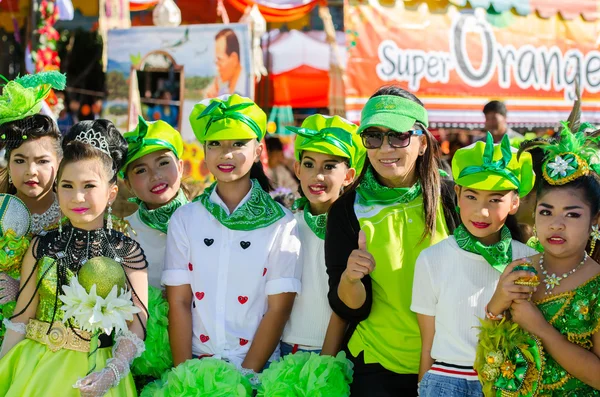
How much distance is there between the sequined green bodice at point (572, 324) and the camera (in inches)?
106

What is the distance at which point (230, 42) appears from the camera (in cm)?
734

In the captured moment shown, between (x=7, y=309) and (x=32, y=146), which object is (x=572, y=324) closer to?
(x=7, y=309)

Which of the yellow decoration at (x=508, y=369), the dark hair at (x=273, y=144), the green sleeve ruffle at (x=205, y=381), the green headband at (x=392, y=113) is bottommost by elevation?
the green sleeve ruffle at (x=205, y=381)

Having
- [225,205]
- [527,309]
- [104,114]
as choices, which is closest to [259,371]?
[225,205]

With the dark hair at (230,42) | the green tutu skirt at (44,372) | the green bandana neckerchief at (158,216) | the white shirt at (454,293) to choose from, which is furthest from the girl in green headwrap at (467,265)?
the dark hair at (230,42)

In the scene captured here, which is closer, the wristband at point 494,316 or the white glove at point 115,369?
the wristband at point 494,316

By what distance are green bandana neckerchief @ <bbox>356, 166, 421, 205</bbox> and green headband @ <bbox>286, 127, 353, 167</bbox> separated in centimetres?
28

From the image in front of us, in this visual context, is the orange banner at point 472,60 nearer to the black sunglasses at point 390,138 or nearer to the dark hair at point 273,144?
the dark hair at point 273,144

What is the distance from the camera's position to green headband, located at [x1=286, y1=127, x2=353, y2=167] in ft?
11.8

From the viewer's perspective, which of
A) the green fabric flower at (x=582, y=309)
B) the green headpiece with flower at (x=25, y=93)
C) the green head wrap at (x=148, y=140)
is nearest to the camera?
the green fabric flower at (x=582, y=309)

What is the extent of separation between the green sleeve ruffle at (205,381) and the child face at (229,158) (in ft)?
2.93

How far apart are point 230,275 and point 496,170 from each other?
133 centimetres

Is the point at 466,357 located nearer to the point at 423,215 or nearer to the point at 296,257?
the point at 423,215

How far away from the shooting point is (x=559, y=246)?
2.74m
